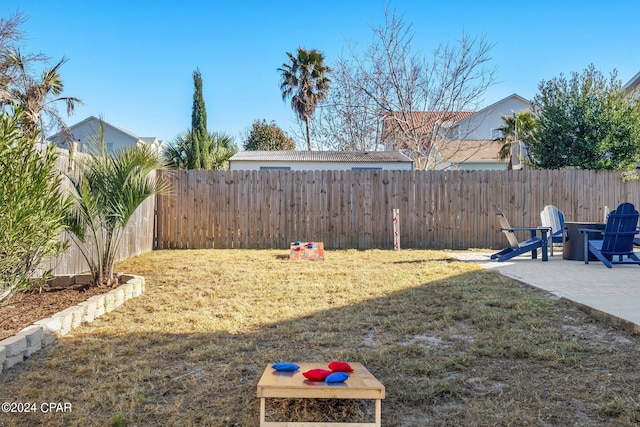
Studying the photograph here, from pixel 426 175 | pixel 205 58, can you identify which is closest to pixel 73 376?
pixel 426 175

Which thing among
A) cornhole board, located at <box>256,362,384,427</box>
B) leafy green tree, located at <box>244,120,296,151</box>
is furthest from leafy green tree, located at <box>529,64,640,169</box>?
leafy green tree, located at <box>244,120,296,151</box>

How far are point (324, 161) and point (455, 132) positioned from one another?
5.62 m

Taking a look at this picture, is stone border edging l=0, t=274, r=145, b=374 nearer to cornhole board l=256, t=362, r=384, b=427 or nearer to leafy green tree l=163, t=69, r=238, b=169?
cornhole board l=256, t=362, r=384, b=427

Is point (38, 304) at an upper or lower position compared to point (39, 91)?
lower

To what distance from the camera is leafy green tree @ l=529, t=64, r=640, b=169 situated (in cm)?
1204

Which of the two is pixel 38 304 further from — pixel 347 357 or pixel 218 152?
pixel 218 152

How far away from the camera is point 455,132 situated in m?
19.1

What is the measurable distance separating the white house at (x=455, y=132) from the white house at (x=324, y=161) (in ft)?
2.79

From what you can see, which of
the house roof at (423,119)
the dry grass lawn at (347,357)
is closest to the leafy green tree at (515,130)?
the house roof at (423,119)

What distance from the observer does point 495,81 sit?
1483 centimetres

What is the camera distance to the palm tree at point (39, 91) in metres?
15.8

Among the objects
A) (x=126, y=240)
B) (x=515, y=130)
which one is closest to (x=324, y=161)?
(x=515, y=130)

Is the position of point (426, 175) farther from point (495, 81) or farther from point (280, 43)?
point (280, 43)

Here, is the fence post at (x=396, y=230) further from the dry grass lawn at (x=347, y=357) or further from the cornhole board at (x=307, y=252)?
the dry grass lawn at (x=347, y=357)
